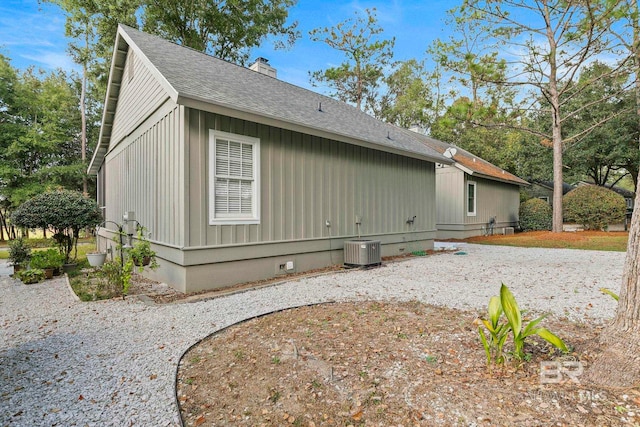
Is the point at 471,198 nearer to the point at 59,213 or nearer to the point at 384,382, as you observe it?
the point at 384,382

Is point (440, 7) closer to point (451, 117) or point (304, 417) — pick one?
point (451, 117)

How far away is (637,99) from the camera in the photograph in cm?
1836

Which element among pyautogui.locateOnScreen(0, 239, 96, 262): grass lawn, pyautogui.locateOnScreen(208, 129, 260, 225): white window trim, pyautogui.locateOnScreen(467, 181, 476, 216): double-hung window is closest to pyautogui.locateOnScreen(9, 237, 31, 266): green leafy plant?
pyautogui.locateOnScreen(0, 239, 96, 262): grass lawn

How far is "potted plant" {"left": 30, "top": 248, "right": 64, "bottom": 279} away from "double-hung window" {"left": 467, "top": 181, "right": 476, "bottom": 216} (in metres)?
14.0

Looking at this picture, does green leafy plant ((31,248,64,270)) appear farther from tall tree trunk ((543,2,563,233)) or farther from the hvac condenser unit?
tall tree trunk ((543,2,563,233))

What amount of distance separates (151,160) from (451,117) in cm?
920

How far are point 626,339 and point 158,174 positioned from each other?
6692 millimetres

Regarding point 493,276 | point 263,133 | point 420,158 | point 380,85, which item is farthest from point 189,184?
point 380,85

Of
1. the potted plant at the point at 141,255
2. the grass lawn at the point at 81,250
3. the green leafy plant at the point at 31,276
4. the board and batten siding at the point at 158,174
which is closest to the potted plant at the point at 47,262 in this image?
the green leafy plant at the point at 31,276

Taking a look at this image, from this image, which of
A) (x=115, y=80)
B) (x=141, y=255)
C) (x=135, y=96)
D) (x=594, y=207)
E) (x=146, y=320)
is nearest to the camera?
(x=146, y=320)

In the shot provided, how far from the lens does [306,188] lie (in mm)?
6961

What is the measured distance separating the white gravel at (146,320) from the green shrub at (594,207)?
28.3ft

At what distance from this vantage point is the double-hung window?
559 inches

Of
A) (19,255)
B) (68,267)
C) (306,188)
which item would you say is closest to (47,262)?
(68,267)
